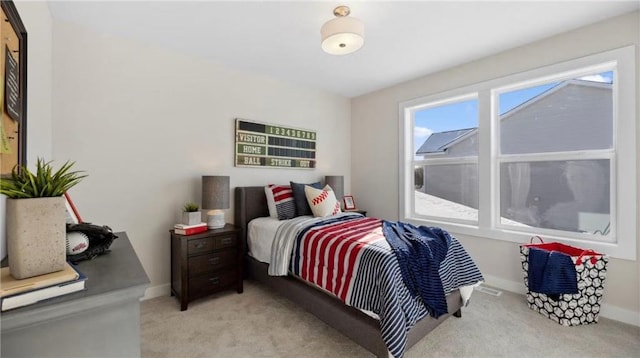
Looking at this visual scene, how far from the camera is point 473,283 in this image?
6.94ft

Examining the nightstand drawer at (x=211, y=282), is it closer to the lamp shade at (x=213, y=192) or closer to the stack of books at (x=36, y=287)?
the lamp shade at (x=213, y=192)

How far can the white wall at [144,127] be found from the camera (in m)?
2.25

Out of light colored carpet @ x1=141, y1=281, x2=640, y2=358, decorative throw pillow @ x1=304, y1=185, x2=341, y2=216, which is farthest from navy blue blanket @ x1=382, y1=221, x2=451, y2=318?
decorative throw pillow @ x1=304, y1=185, x2=341, y2=216

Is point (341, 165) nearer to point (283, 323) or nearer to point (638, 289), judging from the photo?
point (283, 323)

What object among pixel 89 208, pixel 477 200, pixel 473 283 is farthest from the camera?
pixel 477 200

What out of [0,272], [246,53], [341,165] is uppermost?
[246,53]

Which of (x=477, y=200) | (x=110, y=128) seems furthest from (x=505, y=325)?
(x=110, y=128)

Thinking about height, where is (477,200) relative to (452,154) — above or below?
below

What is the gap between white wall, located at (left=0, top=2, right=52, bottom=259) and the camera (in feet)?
4.91

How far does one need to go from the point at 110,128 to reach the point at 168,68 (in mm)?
812

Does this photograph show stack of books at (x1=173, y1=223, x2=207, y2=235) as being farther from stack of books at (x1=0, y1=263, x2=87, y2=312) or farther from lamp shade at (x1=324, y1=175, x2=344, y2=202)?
lamp shade at (x1=324, y1=175, x2=344, y2=202)

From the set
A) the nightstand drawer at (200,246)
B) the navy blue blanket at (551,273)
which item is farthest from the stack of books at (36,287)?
the navy blue blanket at (551,273)

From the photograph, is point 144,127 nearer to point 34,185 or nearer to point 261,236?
point 261,236

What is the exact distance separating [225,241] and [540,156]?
3.25 m
